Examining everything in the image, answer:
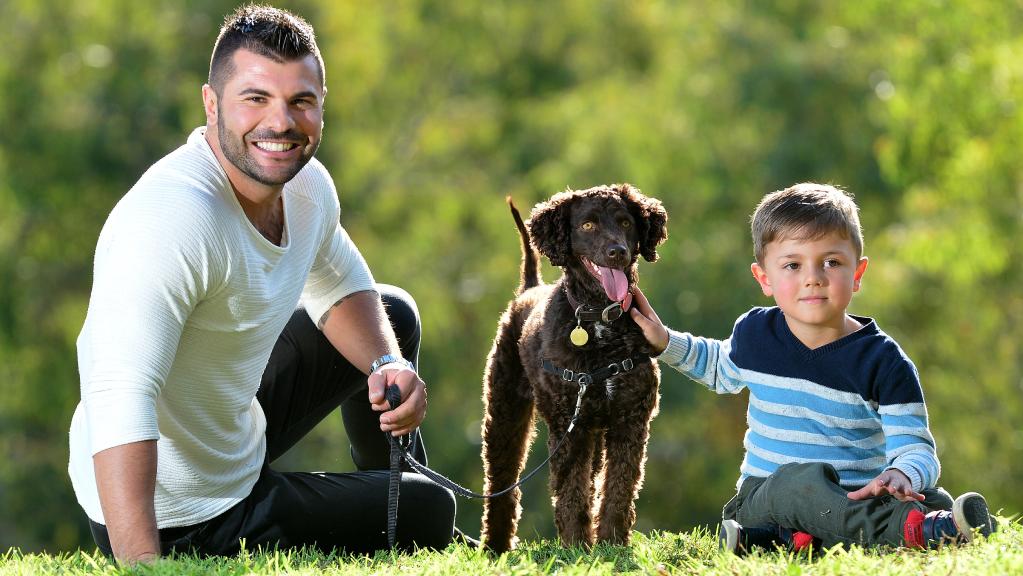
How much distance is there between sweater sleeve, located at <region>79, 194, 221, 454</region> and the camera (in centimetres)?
358

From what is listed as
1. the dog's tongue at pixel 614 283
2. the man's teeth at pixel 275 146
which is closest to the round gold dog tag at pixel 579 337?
the dog's tongue at pixel 614 283

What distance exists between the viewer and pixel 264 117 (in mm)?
4059

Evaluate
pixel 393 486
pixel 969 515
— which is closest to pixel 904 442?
pixel 969 515

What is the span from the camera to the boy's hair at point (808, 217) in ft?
13.4

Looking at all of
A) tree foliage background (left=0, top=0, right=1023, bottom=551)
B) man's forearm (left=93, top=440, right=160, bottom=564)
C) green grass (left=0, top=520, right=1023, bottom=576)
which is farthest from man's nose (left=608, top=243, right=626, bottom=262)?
tree foliage background (left=0, top=0, right=1023, bottom=551)

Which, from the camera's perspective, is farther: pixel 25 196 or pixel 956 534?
pixel 25 196

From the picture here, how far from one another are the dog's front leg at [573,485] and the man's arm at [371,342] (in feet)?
1.87

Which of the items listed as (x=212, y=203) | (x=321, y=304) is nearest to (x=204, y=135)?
(x=212, y=203)

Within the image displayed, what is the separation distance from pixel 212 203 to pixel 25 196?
1525cm

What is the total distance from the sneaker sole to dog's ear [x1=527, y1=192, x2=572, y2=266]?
1726mm

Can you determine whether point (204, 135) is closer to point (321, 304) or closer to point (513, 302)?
point (321, 304)

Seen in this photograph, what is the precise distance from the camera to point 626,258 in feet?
15.1

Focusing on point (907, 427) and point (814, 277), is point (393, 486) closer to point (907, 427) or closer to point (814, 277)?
point (814, 277)

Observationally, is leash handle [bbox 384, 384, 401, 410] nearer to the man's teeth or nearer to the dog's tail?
the man's teeth
